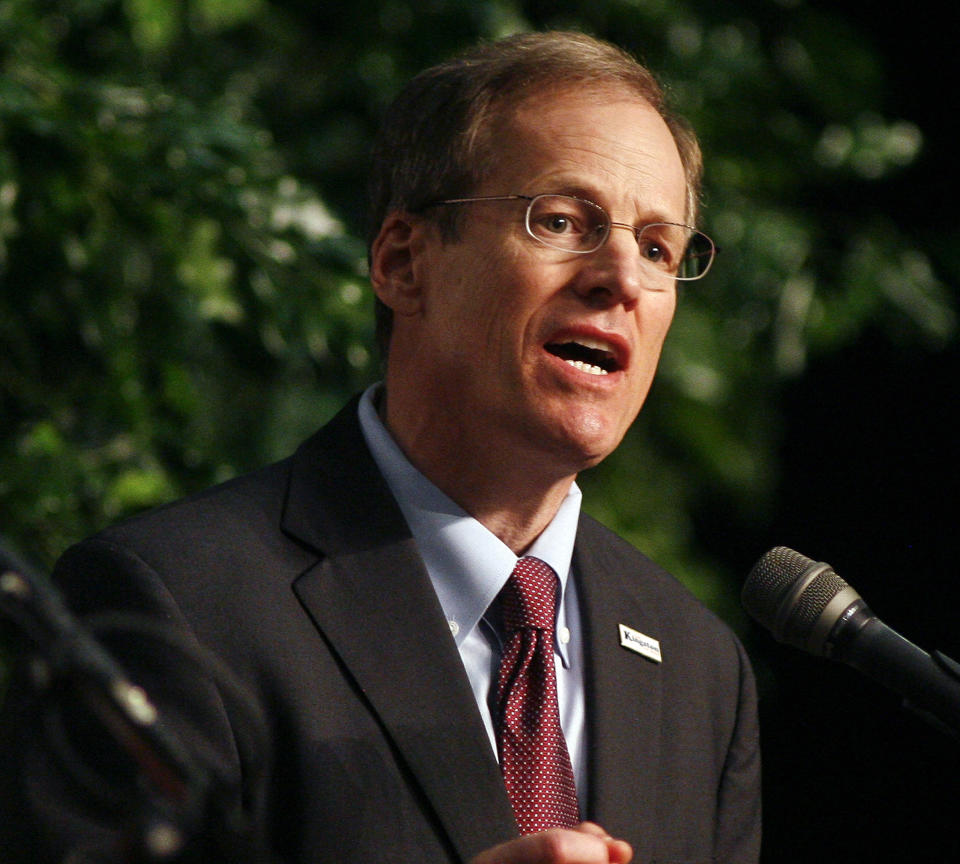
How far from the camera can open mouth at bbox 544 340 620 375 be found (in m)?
2.16

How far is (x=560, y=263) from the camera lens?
85.4 inches

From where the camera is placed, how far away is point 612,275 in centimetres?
215

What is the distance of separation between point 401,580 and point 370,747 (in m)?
0.25

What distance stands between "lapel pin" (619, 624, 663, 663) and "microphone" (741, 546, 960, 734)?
0.52 metres

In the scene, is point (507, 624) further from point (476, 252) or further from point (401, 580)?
point (476, 252)

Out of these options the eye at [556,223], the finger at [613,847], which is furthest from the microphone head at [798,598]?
the eye at [556,223]

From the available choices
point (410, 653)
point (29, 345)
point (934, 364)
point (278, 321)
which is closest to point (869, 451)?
point (934, 364)

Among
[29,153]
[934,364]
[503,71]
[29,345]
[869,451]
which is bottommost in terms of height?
[869,451]

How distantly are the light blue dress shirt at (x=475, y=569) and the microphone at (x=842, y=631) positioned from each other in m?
0.44

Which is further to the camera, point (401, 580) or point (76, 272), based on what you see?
point (76, 272)

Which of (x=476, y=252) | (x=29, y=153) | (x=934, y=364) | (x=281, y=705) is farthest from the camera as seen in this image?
(x=934, y=364)

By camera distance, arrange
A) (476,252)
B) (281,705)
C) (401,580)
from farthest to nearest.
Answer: (476,252) → (401,580) → (281,705)

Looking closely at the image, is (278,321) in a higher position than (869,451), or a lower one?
higher

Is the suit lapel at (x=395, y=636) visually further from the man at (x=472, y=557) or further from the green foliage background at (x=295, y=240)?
the green foliage background at (x=295, y=240)
